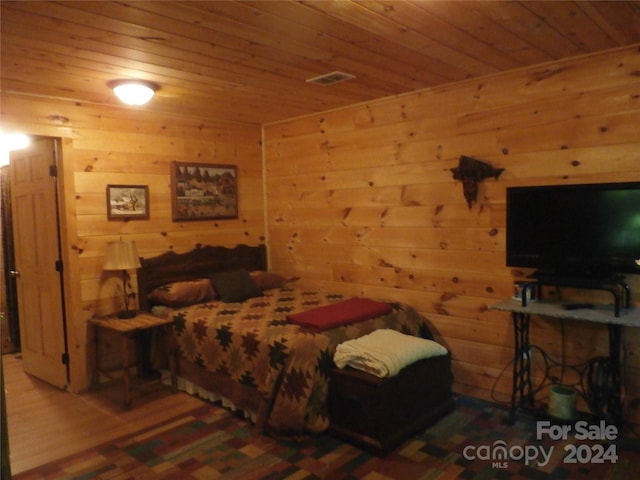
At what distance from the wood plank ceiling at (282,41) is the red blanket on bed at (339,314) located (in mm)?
1631

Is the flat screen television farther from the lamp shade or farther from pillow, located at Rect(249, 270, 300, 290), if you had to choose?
the lamp shade

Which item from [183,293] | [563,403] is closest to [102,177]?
[183,293]

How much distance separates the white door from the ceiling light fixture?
2.93ft

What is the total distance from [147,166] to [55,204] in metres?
0.81

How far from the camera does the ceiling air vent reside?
323 cm

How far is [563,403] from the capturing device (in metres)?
2.98

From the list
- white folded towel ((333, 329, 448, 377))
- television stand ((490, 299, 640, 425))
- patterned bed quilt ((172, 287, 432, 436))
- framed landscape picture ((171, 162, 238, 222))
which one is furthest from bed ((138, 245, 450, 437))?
television stand ((490, 299, 640, 425))

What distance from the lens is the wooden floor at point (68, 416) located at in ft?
9.89

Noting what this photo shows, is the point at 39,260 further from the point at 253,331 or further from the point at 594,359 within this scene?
the point at 594,359

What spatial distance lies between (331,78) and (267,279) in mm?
2050

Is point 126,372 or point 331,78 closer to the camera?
point 331,78

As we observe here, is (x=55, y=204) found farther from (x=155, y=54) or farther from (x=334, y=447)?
(x=334, y=447)

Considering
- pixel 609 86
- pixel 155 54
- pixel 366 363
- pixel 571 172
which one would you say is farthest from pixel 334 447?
pixel 609 86

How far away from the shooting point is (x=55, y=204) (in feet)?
12.5
